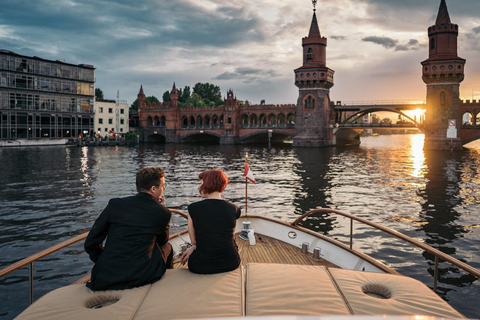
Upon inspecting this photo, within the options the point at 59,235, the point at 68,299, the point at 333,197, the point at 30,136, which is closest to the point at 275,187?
the point at 333,197

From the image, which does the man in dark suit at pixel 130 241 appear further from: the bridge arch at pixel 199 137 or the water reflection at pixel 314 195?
the bridge arch at pixel 199 137

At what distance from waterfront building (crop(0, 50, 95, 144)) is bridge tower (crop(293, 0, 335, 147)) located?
4339 cm

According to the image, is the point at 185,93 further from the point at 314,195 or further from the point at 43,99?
the point at 314,195

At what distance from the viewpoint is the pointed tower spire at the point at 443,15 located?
5738 cm

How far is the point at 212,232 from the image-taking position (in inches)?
175

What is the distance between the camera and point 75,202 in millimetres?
18391

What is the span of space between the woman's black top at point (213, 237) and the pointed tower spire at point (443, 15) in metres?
65.6

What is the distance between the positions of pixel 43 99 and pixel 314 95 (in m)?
50.8

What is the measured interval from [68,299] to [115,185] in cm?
2128

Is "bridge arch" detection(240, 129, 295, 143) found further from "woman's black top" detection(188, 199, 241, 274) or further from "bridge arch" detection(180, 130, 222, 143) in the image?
"woman's black top" detection(188, 199, 241, 274)

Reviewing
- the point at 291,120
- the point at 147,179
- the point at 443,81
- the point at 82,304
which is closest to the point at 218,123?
the point at 291,120

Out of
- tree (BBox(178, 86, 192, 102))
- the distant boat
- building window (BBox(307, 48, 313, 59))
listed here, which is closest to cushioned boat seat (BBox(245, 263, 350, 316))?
the distant boat


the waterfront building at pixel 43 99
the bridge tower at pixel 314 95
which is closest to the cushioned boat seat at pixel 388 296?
the bridge tower at pixel 314 95

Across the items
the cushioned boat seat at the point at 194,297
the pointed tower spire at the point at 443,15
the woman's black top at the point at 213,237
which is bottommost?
the cushioned boat seat at the point at 194,297
